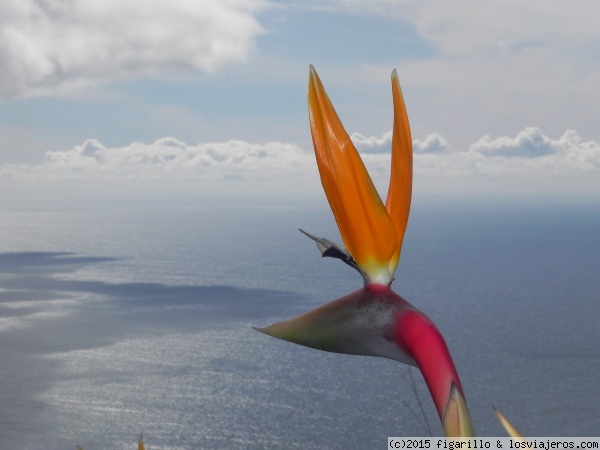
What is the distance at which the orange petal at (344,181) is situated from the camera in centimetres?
42

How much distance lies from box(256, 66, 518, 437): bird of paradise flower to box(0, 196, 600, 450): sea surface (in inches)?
547

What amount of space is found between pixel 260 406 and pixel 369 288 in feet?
109

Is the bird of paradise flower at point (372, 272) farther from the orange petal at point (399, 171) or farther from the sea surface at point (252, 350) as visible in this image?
the sea surface at point (252, 350)

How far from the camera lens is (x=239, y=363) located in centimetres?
3744

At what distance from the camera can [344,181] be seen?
0.43 meters

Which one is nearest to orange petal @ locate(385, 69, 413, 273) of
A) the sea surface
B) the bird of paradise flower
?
the bird of paradise flower

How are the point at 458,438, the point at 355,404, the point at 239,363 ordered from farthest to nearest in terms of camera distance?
the point at 239,363 → the point at 355,404 → the point at 458,438

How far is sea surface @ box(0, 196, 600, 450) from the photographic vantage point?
30.8m

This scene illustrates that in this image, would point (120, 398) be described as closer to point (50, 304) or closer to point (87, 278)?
point (50, 304)

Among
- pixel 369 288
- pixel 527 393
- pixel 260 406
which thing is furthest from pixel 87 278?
pixel 369 288

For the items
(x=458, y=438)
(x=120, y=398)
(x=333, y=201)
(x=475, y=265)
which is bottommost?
(x=120, y=398)

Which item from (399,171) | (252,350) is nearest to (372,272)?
(399,171)

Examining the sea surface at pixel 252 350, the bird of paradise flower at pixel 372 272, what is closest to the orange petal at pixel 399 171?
the bird of paradise flower at pixel 372 272

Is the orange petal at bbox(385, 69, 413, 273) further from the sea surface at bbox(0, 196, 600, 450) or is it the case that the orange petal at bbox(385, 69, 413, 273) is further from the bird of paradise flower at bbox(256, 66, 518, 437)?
the sea surface at bbox(0, 196, 600, 450)
